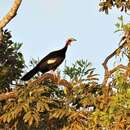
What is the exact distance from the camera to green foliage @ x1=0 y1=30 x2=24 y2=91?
22.1 metres

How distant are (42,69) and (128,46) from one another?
20.8 ft

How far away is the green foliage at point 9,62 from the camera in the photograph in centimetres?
2214

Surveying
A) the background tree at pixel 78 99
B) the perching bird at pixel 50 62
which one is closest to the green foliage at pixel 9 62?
the perching bird at pixel 50 62

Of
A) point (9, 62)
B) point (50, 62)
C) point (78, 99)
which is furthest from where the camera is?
point (9, 62)

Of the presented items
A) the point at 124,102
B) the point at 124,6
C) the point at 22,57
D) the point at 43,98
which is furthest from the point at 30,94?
the point at 22,57

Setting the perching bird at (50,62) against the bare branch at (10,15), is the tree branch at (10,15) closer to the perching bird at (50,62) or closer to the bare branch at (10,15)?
the bare branch at (10,15)

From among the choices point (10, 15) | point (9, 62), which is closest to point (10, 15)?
point (10, 15)

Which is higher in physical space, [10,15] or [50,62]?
[50,62]

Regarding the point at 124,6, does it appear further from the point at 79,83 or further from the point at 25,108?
the point at 25,108

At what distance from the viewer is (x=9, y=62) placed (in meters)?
23.1

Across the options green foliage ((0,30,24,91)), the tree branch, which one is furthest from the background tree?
green foliage ((0,30,24,91))

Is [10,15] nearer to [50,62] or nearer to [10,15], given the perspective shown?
[10,15]

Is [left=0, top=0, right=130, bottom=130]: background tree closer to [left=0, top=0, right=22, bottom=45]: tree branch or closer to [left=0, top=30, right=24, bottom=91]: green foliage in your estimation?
[left=0, top=0, right=22, bottom=45]: tree branch

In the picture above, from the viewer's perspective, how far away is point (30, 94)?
13.3 m
